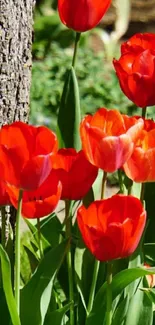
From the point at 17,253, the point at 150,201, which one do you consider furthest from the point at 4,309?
the point at 150,201

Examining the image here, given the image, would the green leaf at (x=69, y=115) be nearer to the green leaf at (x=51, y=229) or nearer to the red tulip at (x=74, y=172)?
the green leaf at (x=51, y=229)

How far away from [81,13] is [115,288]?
62cm

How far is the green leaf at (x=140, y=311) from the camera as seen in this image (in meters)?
1.81

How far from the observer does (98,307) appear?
70.8 inches

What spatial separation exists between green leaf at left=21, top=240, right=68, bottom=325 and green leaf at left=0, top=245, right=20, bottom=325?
0.25 feet

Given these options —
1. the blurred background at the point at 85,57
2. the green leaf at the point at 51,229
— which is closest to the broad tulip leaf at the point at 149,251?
the green leaf at the point at 51,229

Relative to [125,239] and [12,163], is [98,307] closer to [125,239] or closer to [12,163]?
[125,239]

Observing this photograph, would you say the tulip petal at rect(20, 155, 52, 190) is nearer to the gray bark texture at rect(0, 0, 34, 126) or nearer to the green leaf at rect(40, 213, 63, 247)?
the green leaf at rect(40, 213, 63, 247)

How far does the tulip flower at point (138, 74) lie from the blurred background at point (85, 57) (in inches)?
121

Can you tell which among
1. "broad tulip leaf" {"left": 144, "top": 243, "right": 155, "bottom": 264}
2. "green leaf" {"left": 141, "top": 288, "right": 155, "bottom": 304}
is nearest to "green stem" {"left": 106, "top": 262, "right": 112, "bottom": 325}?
"green leaf" {"left": 141, "top": 288, "right": 155, "bottom": 304}

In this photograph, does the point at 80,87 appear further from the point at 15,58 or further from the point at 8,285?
the point at 8,285

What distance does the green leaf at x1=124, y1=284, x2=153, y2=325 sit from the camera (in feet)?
5.94

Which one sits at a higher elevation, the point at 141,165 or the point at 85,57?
the point at 141,165

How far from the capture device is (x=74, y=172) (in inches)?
69.9
